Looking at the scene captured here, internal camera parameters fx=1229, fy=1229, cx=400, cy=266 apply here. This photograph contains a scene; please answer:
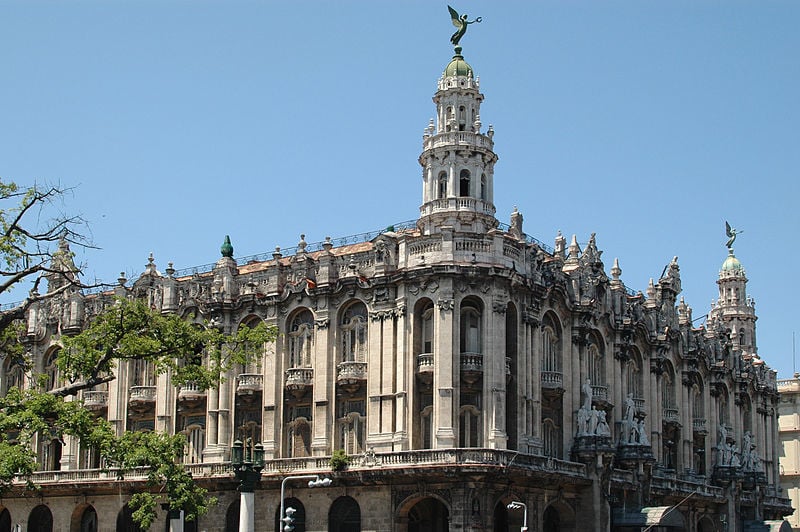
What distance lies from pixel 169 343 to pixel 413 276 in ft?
71.7

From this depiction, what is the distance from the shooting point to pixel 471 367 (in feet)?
219

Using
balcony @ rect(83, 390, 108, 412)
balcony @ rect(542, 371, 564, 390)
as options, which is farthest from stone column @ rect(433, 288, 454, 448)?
balcony @ rect(83, 390, 108, 412)

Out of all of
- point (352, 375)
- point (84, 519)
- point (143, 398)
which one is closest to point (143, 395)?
point (143, 398)

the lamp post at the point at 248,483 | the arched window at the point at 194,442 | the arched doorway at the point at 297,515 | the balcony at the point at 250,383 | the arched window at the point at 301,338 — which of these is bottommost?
the arched doorway at the point at 297,515

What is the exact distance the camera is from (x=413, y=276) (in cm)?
6838

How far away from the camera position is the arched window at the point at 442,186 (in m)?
74.8

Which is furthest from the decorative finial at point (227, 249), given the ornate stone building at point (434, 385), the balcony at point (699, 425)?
the balcony at point (699, 425)

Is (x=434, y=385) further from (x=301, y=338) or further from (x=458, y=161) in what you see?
(x=458, y=161)

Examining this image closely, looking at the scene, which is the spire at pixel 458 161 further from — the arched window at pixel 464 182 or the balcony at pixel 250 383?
the balcony at pixel 250 383

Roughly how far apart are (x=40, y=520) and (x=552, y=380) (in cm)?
3512

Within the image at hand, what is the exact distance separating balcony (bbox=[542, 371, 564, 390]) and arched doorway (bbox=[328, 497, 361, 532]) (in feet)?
43.2

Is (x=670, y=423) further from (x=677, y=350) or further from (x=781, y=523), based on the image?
(x=781, y=523)

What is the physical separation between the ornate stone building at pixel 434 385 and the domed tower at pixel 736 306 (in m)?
22.3

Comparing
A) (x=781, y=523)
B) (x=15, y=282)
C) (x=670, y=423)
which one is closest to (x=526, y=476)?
(x=670, y=423)
